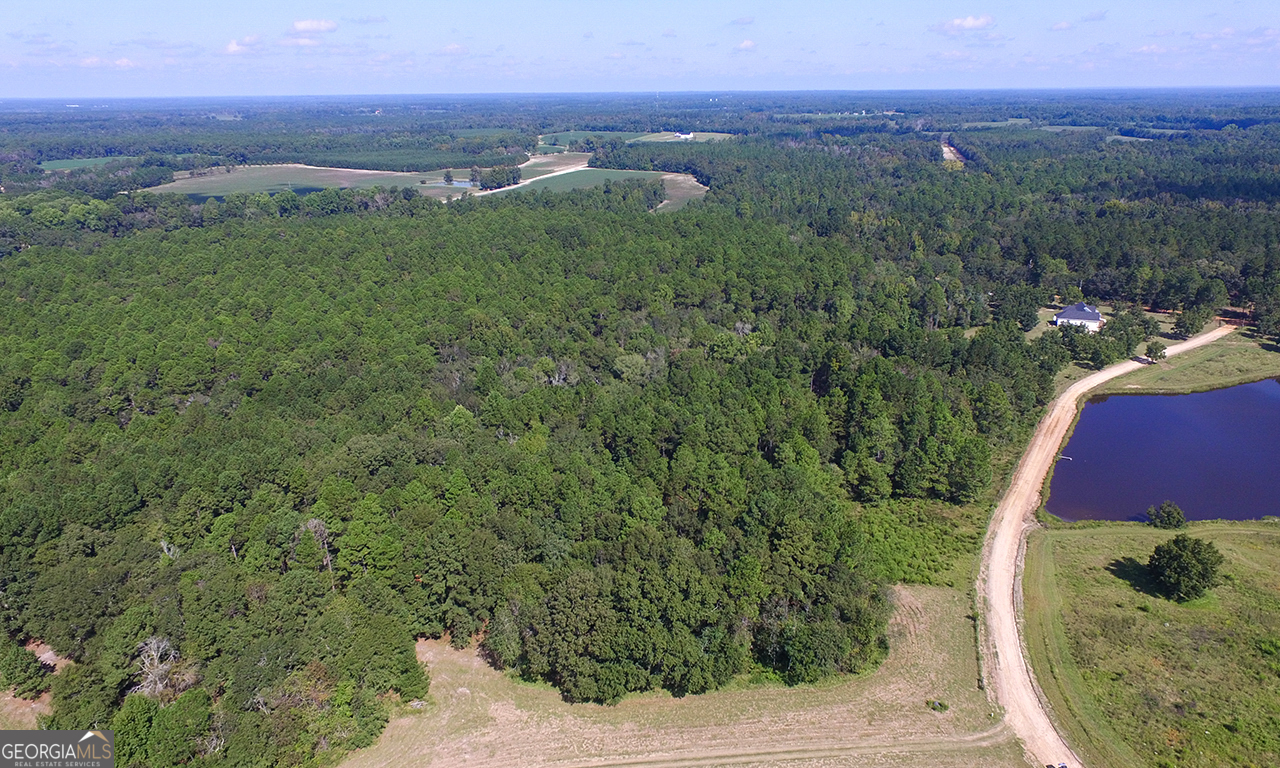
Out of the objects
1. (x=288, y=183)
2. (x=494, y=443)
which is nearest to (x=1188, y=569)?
(x=494, y=443)

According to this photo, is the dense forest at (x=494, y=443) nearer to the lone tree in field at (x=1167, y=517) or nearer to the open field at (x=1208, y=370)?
the open field at (x=1208, y=370)

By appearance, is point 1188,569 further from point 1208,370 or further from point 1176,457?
point 1208,370

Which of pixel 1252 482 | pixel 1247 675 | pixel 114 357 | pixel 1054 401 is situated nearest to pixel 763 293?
pixel 1054 401

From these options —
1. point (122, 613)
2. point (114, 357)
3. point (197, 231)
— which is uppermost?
point (197, 231)

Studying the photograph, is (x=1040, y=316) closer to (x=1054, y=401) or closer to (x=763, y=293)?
(x=1054, y=401)

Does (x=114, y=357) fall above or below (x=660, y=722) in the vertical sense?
above

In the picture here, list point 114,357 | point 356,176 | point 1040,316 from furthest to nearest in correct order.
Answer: point 356,176 → point 1040,316 → point 114,357

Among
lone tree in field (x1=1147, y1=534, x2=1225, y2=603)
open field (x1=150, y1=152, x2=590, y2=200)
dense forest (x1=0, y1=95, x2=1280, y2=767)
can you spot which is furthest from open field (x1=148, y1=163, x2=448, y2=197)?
lone tree in field (x1=1147, y1=534, x2=1225, y2=603)
